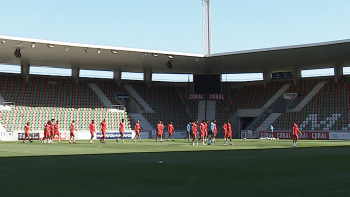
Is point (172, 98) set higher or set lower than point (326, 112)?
higher

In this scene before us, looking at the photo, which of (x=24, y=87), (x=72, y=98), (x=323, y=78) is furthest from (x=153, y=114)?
(x=323, y=78)

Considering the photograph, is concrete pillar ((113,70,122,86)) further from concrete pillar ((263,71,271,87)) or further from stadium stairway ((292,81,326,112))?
stadium stairway ((292,81,326,112))

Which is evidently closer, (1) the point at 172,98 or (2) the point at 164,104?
(2) the point at 164,104

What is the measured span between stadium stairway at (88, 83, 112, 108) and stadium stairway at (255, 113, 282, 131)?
1767 centimetres

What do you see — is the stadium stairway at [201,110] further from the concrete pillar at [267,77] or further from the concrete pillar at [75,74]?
the concrete pillar at [75,74]

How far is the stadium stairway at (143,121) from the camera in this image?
5249cm

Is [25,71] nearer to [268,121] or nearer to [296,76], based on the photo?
[268,121]

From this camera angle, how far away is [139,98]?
5706 centimetres

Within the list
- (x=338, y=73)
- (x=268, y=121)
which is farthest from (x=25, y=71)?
(x=338, y=73)

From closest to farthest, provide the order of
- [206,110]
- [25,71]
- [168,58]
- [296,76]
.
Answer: [168,58]
[25,71]
[296,76]
[206,110]

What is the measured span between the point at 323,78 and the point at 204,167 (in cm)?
4542

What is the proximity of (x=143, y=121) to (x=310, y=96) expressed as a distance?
65.4 ft

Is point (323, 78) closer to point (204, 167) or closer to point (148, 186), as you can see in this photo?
point (204, 167)

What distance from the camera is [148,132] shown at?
51.7m
